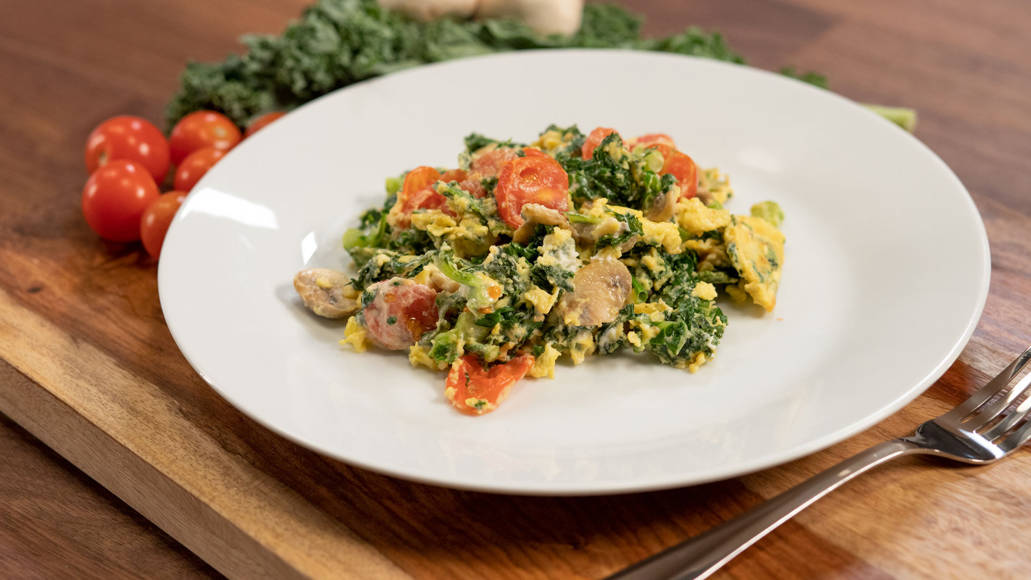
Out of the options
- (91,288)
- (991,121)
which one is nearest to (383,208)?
(91,288)

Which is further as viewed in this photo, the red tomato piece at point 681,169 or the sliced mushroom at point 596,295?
the red tomato piece at point 681,169

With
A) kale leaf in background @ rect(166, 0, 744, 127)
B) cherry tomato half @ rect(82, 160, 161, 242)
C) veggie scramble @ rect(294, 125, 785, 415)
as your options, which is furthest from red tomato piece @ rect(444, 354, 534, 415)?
kale leaf in background @ rect(166, 0, 744, 127)

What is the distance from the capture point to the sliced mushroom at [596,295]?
2732 millimetres

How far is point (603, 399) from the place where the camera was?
266 cm

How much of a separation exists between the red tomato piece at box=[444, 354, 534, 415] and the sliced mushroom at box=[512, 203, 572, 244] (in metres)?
0.40

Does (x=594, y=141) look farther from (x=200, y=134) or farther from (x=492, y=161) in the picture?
(x=200, y=134)

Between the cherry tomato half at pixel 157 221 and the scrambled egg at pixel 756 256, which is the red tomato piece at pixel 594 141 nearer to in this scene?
the scrambled egg at pixel 756 256

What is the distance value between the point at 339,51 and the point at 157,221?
1252mm

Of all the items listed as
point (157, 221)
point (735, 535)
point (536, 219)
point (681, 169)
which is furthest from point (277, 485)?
point (681, 169)

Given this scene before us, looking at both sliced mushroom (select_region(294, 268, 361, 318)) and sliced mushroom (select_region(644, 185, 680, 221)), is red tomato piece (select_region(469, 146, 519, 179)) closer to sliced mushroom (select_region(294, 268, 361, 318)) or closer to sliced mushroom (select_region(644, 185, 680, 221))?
sliced mushroom (select_region(644, 185, 680, 221))

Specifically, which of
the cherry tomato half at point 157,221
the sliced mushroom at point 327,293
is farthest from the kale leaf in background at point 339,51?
the sliced mushroom at point 327,293

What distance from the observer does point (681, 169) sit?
3.23m

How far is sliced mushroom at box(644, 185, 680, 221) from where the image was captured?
3.03 m

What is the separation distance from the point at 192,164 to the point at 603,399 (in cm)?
216
